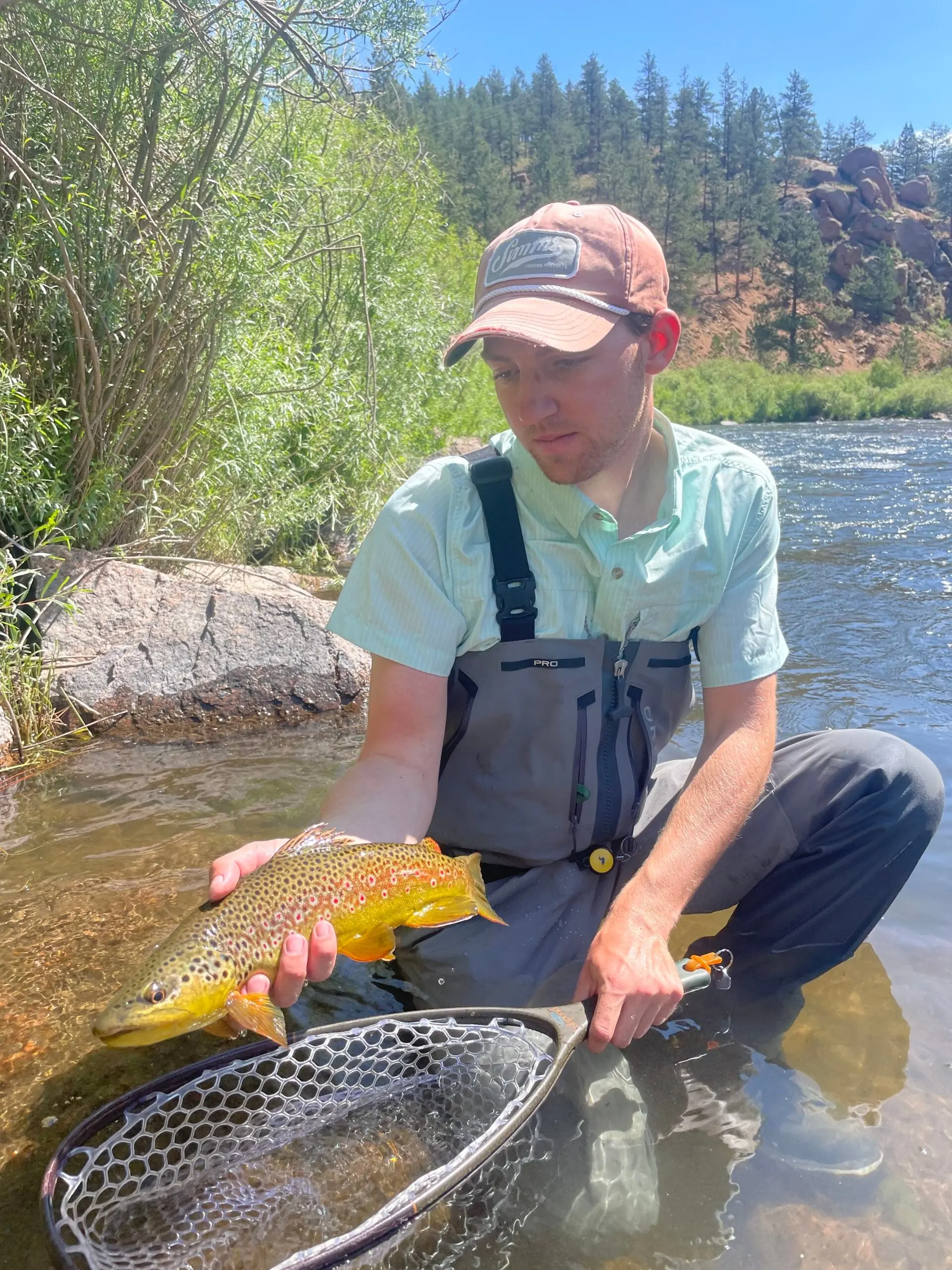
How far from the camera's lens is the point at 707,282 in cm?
9031

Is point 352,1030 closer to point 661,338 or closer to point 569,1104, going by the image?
point 569,1104

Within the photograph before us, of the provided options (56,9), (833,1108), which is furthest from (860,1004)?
(56,9)

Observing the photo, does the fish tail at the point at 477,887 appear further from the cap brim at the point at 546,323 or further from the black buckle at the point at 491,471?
the cap brim at the point at 546,323

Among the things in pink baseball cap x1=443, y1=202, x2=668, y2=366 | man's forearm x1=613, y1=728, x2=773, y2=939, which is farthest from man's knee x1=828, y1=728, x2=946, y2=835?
pink baseball cap x1=443, y1=202, x2=668, y2=366

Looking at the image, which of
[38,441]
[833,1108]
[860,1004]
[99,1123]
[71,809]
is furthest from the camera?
[38,441]

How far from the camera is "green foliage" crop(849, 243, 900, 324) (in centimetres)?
8450

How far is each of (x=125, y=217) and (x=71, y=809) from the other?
4151mm

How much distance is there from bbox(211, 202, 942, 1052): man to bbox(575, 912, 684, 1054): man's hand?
228 mm

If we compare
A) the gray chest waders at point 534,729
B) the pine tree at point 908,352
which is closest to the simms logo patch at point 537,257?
the gray chest waders at point 534,729

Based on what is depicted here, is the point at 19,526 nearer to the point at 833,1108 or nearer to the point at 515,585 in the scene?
the point at 515,585

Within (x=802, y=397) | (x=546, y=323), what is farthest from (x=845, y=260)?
(x=546, y=323)

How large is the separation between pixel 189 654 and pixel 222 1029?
4033mm

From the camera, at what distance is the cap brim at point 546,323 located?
2.45 m

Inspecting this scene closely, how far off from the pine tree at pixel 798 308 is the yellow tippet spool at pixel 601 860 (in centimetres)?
8356
